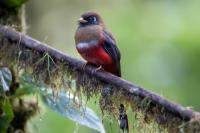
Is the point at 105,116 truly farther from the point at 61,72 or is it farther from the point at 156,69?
the point at 156,69

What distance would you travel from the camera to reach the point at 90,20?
183 inches

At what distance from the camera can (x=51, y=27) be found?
991 centimetres

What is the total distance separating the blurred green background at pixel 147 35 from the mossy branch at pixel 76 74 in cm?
310

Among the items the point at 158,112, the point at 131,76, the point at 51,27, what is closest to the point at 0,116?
the point at 158,112

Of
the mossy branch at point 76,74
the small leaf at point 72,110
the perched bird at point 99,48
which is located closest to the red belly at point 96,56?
the perched bird at point 99,48

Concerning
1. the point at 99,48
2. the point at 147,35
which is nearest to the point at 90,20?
the point at 99,48

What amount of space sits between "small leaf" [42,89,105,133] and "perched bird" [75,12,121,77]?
27 cm

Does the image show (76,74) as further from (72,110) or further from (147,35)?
(147,35)

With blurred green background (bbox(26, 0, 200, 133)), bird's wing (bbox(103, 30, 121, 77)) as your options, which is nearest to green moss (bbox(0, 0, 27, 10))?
bird's wing (bbox(103, 30, 121, 77))

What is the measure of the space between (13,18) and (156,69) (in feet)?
14.1

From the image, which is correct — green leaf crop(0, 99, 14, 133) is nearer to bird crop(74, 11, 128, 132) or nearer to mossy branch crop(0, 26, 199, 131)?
mossy branch crop(0, 26, 199, 131)

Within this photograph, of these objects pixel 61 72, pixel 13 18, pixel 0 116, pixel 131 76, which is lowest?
pixel 0 116

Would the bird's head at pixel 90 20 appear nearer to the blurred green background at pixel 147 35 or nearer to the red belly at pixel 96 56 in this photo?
the red belly at pixel 96 56

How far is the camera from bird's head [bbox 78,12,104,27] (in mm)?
4617
